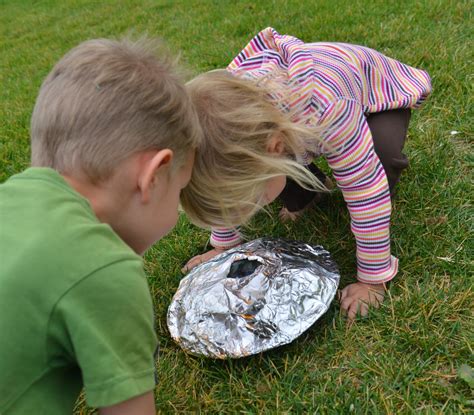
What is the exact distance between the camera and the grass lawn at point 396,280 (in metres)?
1.41

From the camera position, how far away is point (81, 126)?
1.07 m

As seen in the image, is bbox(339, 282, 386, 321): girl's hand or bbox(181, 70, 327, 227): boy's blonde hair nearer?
bbox(181, 70, 327, 227): boy's blonde hair

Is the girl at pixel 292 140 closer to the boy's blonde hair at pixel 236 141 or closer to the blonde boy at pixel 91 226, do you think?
the boy's blonde hair at pixel 236 141

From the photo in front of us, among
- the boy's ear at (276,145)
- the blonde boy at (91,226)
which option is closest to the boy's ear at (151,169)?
the blonde boy at (91,226)

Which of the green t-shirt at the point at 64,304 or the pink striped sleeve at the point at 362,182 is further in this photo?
the pink striped sleeve at the point at 362,182

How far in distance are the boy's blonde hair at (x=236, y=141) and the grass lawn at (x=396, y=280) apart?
0.99 feet

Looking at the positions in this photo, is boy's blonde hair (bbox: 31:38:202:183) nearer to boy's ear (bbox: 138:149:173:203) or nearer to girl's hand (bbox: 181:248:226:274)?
boy's ear (bbox: 138:149:173:203)

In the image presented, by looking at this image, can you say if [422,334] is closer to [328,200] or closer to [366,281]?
[366,281]

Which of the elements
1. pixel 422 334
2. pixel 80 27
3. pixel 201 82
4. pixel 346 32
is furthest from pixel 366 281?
pixel 80 27

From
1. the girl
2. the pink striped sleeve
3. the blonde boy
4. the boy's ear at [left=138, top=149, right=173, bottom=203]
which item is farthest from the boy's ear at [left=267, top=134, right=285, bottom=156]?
the boy's ear at [left=138, top=149, right=173, bottom=203]

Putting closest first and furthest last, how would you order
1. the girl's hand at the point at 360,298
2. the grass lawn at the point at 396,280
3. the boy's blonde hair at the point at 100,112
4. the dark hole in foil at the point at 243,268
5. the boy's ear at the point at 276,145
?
1. the boy's blonde hair at the point at 100,112
2. the grass lawn at the point at 396,280
3. the boy's ear at the point at 276,145
4. the girl's hand at the point at 360,298
5. the dark hole in foil at the point at 243,268

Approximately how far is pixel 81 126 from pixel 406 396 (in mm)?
1000

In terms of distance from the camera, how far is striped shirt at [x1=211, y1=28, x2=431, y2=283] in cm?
157

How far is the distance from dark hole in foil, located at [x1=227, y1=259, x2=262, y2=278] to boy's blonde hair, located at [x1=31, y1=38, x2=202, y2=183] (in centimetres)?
75
